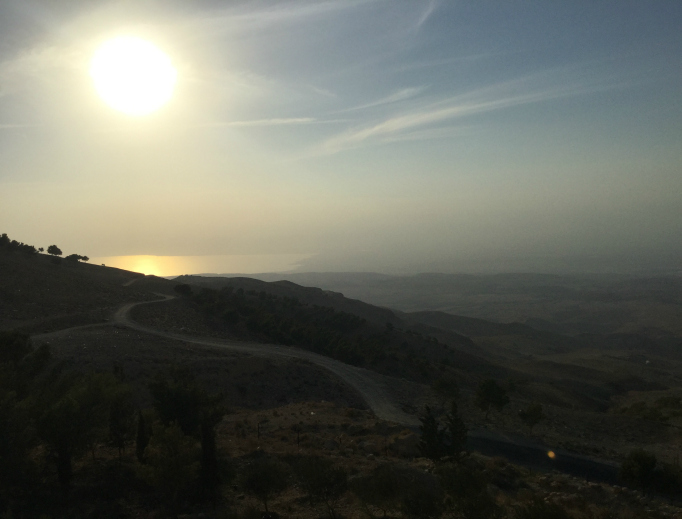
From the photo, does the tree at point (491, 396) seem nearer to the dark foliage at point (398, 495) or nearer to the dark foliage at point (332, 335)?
the dark foliage at point (332, 335)

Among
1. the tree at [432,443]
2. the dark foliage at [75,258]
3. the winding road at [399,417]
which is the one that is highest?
the dark foliage at [75,258]

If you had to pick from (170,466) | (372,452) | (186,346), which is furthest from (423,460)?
(186,346)

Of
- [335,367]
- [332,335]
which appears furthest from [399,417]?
[332,335]

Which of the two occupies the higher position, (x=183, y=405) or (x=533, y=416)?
(x=183, y=405)

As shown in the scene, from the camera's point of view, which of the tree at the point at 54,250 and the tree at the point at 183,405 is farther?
the tree at the point at 54,250

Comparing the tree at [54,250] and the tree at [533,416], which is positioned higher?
the tree at [54,250]

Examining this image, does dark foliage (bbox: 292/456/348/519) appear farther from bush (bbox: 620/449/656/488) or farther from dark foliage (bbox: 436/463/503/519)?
bush (bbox: 620/449/656/488)

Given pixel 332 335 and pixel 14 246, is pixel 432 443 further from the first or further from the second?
pixel 14 246

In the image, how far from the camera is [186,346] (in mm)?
36875

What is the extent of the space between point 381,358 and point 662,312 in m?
129

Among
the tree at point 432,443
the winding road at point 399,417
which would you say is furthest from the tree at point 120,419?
the winding road at point 399,417

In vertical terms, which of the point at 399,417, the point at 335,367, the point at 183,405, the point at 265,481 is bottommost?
the point at 399,417

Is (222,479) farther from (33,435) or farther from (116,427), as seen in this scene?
(33,435)

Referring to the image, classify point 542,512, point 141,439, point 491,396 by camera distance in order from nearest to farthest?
1. point 542,512
2. point 141,439
3. point 491,396
